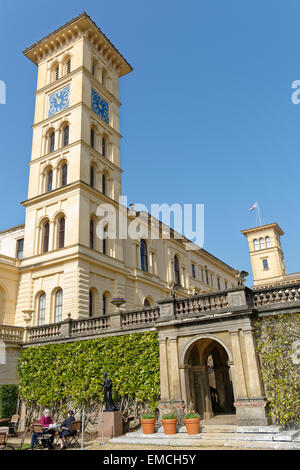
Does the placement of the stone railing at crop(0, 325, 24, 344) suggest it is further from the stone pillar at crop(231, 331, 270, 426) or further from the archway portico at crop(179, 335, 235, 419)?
the stone pillar at crop(231, 331, 270, 426)

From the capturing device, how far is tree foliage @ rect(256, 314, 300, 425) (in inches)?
520

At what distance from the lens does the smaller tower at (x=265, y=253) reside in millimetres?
73312

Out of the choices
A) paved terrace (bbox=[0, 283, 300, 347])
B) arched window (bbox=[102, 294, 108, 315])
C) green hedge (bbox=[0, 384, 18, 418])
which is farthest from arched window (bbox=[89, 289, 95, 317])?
green hedge (bbox=[0, 384, 18, 418])

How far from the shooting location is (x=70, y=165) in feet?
97.1

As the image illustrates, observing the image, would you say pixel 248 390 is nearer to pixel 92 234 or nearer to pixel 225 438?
pixel 225 438

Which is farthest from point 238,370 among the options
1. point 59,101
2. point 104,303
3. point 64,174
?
point 59,101

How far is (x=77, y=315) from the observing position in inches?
942

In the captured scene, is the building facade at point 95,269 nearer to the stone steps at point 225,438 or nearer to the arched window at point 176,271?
the arched window at point 176,271

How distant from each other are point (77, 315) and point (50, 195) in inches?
408

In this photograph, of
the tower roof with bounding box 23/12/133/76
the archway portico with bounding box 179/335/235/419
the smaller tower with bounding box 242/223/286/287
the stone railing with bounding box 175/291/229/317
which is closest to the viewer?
the stone railing with bounding box 175/291/229/317

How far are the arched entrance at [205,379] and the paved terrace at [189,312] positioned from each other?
1.53 meters

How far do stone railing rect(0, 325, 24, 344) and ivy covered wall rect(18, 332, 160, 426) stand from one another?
0.99 m
